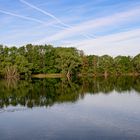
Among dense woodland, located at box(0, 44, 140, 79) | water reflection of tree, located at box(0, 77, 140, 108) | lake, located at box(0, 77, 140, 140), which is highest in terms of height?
dense woodland, located at box(0, 44, 140, 79)

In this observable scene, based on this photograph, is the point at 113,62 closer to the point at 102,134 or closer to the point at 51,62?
the point at 51,62

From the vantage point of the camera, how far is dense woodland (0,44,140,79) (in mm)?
73562

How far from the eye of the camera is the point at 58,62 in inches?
2968

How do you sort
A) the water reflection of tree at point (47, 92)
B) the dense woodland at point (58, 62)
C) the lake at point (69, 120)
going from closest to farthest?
the lake at point (69, 120), the water reflection of tree at point (47, 92), the dense woodland at point (58, 62)

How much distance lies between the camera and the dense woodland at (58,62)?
73.6 meters

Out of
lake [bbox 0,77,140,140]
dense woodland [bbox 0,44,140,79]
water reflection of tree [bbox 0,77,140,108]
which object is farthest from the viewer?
dense woodland [bbox 0,44,140,79]

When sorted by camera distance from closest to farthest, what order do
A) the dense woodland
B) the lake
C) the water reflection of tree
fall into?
the lake → the water reflection of tree → the dense woodland

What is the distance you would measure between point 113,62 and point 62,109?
7038cm

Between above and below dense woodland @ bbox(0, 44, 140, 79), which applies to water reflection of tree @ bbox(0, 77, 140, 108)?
→ below

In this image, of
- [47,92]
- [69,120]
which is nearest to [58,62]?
[47,92]

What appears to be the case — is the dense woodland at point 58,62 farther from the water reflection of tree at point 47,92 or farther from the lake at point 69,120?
the lake at point 69,120

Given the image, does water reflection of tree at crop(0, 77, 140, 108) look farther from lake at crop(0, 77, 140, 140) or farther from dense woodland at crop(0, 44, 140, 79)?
Answer: dense woodland at crop(0, 44, 140, 79)

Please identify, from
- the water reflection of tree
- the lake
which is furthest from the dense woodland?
the lake

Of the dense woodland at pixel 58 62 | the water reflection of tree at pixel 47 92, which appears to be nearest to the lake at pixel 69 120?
the water reflection of tree at pixel 47 92
